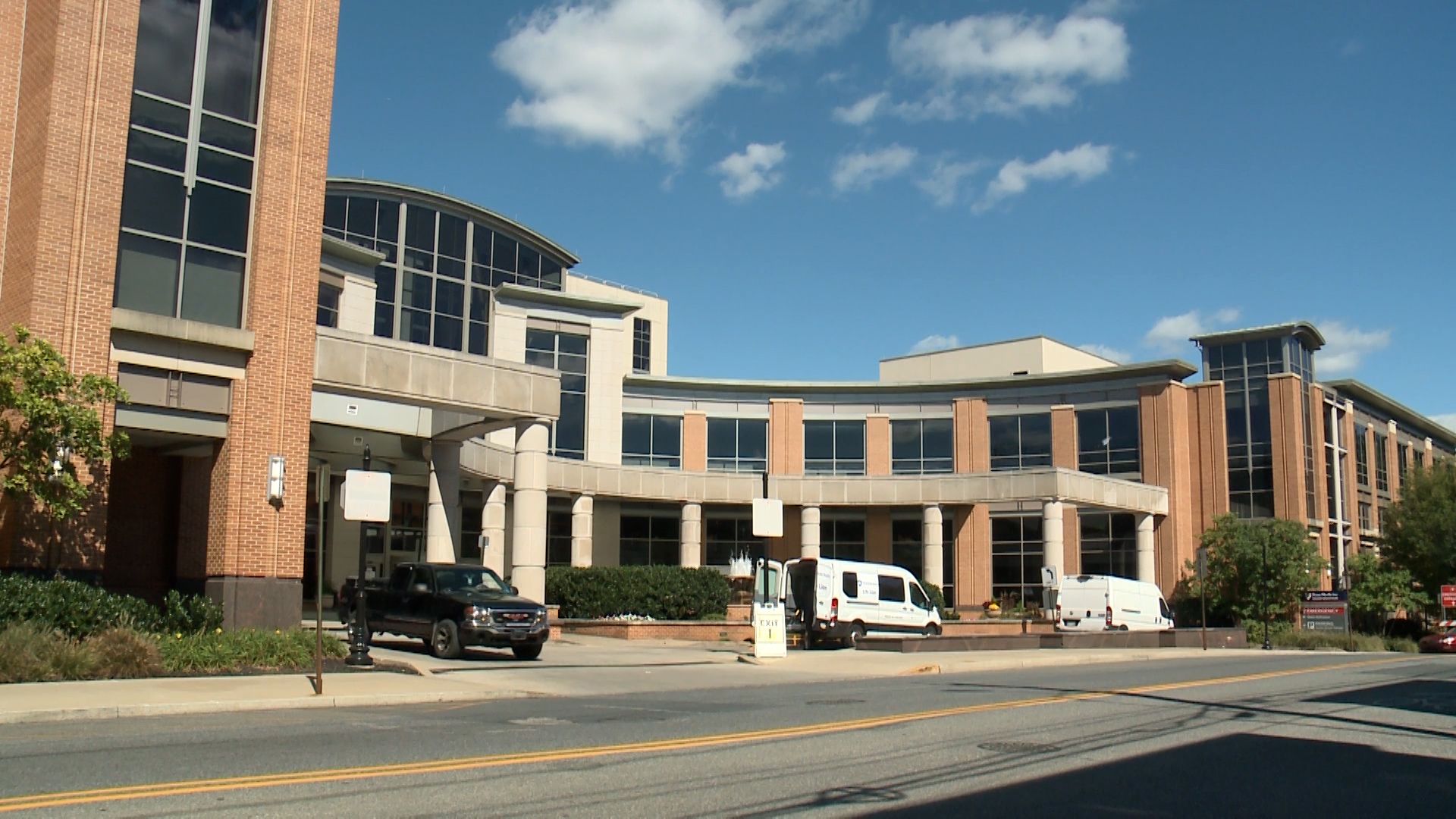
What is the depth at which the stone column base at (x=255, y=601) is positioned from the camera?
2103 cm

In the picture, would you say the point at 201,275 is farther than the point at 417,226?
No

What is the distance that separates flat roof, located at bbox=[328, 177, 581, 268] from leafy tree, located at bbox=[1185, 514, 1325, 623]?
31477mm

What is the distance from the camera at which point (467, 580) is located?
74.3 feet

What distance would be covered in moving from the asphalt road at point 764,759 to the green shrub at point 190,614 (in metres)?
7.08

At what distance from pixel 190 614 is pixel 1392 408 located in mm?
61532

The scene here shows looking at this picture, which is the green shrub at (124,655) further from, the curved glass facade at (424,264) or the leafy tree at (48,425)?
the curved glass facade at (424,264)

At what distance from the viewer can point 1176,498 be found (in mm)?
50031

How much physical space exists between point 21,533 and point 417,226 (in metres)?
33.0

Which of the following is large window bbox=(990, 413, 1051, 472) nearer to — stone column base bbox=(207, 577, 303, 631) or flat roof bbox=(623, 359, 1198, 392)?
flat roof bbox=(623, 359, 1198, 392)

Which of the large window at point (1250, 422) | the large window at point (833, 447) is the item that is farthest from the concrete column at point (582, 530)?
the large window at point (1250, 422)

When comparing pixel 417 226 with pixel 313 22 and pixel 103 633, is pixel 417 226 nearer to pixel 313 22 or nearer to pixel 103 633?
pixel 313 22

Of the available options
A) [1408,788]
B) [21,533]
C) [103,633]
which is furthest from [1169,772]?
[21,533]

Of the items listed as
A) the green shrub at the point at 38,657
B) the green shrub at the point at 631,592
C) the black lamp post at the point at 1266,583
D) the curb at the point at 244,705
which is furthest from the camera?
the black lamp post at the point at 1266,583

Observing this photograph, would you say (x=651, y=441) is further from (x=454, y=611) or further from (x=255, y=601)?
(x=255, y=601)
